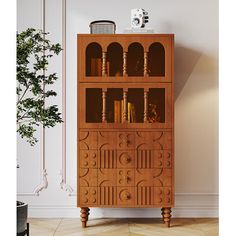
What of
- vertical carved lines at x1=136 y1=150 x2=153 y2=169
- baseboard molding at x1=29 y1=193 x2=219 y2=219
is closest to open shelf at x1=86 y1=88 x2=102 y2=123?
vertical carved lines at x1=136 y1=150 x2=153 y2=169

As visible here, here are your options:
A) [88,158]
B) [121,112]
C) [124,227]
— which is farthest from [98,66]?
[124,227]

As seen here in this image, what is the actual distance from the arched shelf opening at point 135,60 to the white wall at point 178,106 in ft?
0.82

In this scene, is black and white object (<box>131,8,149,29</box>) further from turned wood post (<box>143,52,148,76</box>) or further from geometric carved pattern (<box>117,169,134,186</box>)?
geometric carved pattern (<box>117,169,134,186</box>)

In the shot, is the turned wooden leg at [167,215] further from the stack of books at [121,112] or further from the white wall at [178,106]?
the stack of books at [121,112]

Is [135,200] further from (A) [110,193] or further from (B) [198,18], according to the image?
(B) [198,18]

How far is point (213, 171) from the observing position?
3834mm

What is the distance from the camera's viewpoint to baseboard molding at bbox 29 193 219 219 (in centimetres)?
380

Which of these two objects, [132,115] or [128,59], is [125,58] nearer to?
[128,59]

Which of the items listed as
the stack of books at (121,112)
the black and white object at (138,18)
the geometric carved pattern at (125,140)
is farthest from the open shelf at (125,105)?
the black and white object at (138,18)

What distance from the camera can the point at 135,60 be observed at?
376cm

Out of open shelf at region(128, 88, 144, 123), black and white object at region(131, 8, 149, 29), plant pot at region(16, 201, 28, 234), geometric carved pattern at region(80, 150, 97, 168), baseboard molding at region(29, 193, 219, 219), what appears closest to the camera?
plant pot at region(16, 201, 28, 234)

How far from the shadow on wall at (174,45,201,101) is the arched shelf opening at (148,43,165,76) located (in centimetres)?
20
